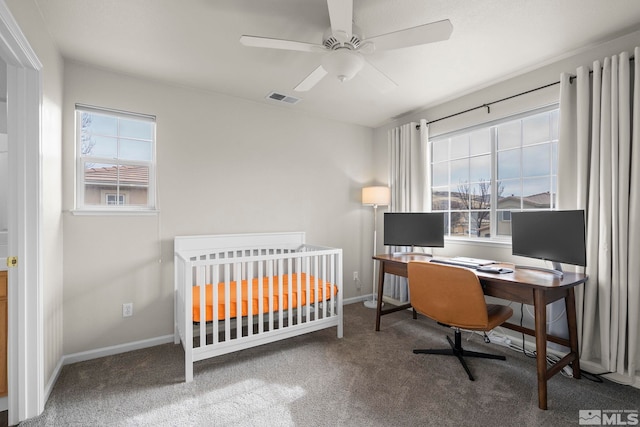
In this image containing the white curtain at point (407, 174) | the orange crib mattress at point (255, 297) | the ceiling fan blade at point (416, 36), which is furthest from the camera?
the white curtain at point (407, 174)

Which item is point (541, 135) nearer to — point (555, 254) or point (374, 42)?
point (555, 254)

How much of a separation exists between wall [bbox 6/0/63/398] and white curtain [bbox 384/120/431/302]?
10.5 feet

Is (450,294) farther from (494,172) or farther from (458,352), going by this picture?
(494,172)

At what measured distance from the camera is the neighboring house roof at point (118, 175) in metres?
2.47

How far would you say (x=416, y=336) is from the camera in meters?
2.80

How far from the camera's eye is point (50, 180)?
195 cm

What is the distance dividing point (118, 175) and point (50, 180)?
2.10 ft

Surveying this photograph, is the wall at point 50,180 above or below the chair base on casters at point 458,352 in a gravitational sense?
above

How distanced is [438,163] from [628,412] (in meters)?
2.46

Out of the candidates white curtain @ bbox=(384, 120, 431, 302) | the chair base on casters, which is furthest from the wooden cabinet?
white curtain @ bbox=(384, 120, 431, 302)

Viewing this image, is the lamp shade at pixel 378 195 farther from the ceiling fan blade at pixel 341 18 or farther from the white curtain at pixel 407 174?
the ceiling fan blade at pixel 341 18

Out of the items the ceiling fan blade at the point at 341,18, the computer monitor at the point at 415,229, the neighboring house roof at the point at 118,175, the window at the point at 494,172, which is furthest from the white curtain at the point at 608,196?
the neighboring house roof at the point at 118,175

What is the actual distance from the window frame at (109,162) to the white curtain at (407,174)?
264 centimetres

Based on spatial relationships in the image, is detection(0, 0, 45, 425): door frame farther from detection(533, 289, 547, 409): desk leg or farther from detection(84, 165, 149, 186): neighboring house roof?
detection(533, 289, 547, 409): desk leg
